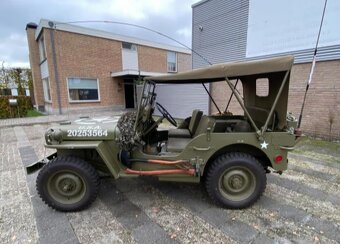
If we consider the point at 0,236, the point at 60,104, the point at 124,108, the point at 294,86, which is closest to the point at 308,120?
the point at 294,86

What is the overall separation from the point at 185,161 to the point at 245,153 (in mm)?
809

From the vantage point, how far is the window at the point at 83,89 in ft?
37.4

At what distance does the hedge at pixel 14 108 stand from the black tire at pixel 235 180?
11.8 meters

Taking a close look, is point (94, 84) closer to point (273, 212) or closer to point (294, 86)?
point (294, 86)

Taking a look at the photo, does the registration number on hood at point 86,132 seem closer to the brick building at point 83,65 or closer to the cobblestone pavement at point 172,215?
the cobblestone pavement at point 172,215

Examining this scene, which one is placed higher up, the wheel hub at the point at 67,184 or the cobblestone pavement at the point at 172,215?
the wheel hub at the point at 67,184

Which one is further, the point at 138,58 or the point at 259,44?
the point at 138,58

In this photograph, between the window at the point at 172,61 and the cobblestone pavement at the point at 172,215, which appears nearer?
the cobblestone pavement at the point at 172,215

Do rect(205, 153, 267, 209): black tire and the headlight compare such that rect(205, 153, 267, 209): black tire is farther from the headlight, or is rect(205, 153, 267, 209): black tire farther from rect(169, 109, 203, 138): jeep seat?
the headlight

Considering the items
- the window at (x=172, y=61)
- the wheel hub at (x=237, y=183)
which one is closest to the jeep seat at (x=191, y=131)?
the wheel hub at (x=237, y=183)

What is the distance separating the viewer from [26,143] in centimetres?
579

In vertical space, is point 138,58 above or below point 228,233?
above

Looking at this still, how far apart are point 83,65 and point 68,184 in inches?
420

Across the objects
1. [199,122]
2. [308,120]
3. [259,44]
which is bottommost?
[308,120]
